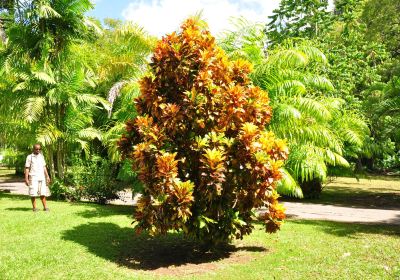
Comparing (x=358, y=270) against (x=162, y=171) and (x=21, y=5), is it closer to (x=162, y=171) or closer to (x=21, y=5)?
(x=162, y=171)

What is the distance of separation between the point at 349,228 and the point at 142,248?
4.76 m

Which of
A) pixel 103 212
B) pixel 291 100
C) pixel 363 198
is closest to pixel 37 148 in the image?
pixel 103 212

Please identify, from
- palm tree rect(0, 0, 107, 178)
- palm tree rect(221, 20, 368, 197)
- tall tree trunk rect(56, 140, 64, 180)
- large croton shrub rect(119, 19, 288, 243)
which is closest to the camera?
large croton shrub rect(119, 19, 288, 243)

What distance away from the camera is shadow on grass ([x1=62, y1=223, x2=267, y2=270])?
684cm

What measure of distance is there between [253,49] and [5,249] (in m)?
7.34

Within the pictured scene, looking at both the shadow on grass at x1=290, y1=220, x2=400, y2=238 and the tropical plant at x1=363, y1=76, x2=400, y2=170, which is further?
the tropical plant at x1=363, y1=76, x2=400, y2=170

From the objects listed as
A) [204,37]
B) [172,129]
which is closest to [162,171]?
[172,129]

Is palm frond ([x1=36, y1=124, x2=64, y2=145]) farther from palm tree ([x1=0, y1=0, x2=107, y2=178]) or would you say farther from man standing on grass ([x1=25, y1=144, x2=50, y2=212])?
man standing on grass ([x1=25, y1=144, x2=50, y2=212])

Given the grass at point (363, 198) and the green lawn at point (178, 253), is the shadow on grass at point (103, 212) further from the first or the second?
the grass at point (363, 198)

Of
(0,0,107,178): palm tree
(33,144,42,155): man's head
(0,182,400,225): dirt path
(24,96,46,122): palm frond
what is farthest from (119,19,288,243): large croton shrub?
(0,0,107,178): palm tree

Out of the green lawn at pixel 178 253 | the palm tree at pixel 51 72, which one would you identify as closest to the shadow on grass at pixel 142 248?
the green lawn at pixel 178 253

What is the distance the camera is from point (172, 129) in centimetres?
661

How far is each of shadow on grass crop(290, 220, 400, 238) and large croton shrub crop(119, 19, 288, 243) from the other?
2.56m

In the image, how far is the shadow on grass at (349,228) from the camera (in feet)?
29.2
